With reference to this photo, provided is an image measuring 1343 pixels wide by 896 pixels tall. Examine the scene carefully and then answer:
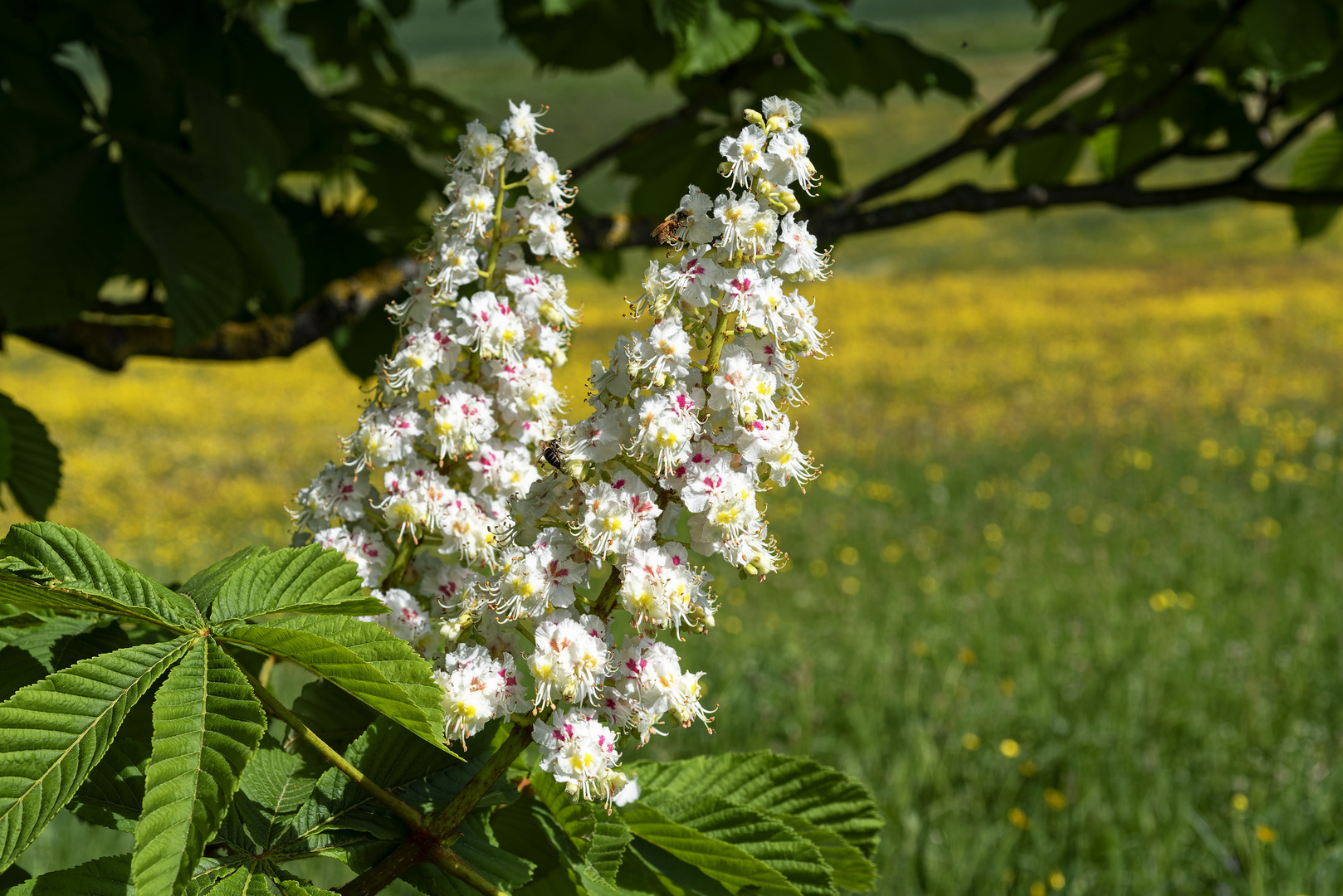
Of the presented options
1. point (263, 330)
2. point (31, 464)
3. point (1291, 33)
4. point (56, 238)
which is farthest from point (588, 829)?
point (1291, 33)

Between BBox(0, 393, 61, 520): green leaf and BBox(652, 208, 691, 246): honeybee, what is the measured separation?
129 cm

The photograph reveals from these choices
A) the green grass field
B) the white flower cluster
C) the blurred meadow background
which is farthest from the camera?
the blurred meadow background

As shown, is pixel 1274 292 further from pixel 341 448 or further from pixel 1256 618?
pixel 341 448

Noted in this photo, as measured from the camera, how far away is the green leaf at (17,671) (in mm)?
957

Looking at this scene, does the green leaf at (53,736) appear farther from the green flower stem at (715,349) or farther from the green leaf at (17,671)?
the green flower stem at (715,349)

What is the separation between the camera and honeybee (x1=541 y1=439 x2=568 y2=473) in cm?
85

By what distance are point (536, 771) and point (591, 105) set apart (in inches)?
2669

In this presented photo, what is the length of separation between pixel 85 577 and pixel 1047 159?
2.93m

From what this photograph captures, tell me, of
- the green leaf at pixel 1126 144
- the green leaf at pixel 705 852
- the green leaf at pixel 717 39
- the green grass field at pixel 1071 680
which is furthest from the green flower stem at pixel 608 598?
the green grass field at pixel 1071 680

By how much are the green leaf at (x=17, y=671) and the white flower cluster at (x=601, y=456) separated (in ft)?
0.98

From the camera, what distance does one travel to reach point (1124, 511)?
9023 mm

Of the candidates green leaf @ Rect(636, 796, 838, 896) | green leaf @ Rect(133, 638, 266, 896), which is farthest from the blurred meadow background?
green leaf @ Rect(133, 638, 266, 896)

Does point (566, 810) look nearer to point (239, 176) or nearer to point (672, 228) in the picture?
point (672, 228)

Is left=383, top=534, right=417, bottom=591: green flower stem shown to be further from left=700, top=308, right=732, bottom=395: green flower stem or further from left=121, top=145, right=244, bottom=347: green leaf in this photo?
left=121, top=145, right=244, bottom=347: green leaf
